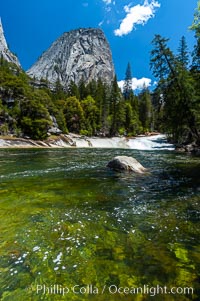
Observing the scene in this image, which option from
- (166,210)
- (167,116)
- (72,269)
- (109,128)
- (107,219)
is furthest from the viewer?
(109,128)

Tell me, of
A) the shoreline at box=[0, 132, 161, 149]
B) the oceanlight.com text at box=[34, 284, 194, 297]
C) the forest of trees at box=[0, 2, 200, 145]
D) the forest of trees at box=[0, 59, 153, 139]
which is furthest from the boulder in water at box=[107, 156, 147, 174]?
the forest of trees at box=[0, 59, 153, 139]

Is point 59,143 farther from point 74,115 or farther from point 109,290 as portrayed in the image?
point 109,290

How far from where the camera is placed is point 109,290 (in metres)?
4.42

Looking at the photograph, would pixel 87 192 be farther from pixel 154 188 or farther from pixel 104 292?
pixel 104 292

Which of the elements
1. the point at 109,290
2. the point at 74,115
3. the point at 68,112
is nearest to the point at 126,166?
the point at 109,290

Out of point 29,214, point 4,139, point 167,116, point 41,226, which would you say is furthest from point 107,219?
point 4,139

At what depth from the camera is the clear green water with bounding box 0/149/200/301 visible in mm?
4598

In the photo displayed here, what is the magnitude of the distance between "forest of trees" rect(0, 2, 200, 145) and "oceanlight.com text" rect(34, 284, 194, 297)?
15.3 m

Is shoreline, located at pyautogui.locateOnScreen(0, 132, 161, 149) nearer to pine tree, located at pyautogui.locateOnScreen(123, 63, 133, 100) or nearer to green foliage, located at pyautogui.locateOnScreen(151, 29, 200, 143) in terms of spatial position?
green foliage, located at pyautogui.locateOnScreen(151, 29, 200, 143)

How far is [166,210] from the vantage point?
898cm

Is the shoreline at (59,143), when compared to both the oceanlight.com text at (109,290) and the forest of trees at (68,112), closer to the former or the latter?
the forest of trees at (68,112)

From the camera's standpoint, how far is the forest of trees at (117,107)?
20828 millimetres

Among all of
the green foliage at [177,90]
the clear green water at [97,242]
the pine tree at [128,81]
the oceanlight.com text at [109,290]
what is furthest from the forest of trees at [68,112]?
the oceanlight.com text at [109,290]

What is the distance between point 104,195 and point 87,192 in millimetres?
1013
